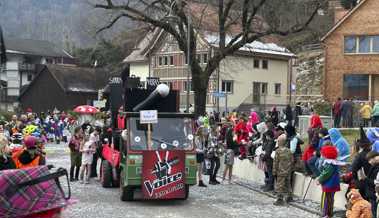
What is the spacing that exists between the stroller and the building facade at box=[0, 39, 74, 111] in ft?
269

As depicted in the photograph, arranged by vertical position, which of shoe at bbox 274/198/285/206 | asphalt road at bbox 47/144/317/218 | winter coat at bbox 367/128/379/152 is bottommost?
asphalt road at bbox 47/144/317/218

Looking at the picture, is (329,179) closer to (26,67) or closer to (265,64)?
(265,64)

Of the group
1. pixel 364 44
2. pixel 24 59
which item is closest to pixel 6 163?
pixel 364 44

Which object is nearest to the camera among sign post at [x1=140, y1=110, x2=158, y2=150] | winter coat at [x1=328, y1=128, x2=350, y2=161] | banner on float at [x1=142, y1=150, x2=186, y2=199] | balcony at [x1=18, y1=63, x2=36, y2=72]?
winter coat at [x1=328, y1=128, x2=350, y2=161]

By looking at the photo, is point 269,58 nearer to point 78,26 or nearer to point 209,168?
point 78,26

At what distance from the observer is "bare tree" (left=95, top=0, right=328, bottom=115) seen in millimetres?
31469

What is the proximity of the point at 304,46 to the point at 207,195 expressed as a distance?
58182 mm

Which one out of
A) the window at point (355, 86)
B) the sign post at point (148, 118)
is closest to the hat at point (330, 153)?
the sign post at point (148, 118)

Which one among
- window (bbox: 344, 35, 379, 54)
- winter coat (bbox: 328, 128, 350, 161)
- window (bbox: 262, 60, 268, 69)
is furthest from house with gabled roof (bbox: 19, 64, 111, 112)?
winter coat (bbox: 328, 128, 350, 161)

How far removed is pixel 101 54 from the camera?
8419 centimetres

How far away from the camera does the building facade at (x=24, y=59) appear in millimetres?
87281

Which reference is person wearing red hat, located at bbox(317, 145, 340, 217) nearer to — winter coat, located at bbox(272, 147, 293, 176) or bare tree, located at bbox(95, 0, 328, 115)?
winter coat, located at bbox(272, 147, 293, 176)

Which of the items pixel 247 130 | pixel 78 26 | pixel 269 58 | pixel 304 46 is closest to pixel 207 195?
pixel 247 130

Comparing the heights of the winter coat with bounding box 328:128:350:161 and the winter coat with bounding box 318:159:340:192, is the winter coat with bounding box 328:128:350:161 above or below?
above
